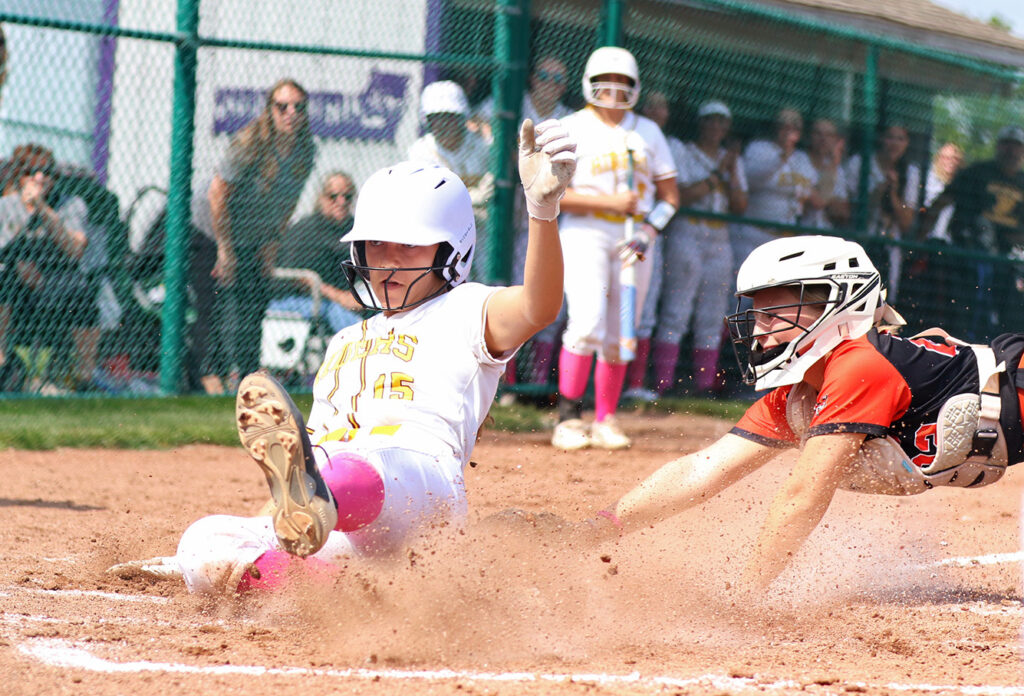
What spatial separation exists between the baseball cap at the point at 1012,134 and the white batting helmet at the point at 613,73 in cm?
533

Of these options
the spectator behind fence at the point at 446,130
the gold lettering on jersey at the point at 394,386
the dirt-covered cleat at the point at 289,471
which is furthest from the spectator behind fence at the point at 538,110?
the dirt-covered cleat at the point at 289,471

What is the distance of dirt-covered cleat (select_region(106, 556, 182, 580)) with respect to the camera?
4078mm

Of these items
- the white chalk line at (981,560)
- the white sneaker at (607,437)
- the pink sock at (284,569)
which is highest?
the pink sock at (284,569)

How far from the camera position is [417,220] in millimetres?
3846

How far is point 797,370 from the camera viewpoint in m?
3.98

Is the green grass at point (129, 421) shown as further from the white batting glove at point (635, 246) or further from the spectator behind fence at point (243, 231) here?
the white batting glove at point (635, 246)

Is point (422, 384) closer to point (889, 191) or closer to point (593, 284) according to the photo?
point (593, 284)

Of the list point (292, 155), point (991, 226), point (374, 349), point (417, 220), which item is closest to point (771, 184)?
point (991, 226)

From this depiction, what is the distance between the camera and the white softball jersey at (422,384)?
3637 mm

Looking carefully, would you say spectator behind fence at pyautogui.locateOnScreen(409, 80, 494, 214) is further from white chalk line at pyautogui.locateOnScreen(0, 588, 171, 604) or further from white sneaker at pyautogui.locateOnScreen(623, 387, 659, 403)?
white chalk line at pyautogui.locateOnScreen(0, 588, 171, 604)

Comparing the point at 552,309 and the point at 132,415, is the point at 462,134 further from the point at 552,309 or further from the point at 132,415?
the point at 552,309

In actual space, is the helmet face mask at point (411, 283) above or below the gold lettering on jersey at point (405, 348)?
above

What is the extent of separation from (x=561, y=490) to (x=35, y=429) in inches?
136

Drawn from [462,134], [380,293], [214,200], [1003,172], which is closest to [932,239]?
[1003,172]
